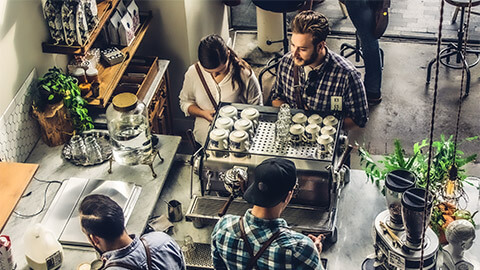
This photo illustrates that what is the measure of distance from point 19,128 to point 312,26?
6.18ft

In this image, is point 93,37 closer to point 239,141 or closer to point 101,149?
point 101,149

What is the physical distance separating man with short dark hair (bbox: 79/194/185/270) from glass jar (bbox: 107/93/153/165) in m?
1.13

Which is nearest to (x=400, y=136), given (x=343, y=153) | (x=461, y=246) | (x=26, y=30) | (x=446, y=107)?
(x=446, y=107)

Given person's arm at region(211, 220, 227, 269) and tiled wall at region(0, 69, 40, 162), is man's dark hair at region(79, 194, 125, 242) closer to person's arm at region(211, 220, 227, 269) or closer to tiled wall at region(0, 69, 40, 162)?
person's arm at region(211, 220, 227, 269)

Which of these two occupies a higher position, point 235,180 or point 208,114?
point 235,180

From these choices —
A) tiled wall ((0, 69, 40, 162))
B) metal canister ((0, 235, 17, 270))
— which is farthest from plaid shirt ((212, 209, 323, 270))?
tiled wall ((0, 69, 40, 162))

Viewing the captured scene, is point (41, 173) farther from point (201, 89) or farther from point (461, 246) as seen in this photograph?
point (461, 246)

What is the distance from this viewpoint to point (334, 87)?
4.25 meters

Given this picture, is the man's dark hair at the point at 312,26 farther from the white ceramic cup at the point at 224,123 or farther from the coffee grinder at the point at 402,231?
the coffee grinder at the point at 402,231

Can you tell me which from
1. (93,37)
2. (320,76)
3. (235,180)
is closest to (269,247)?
(235,180)

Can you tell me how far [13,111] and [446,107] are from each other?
12.9 ft

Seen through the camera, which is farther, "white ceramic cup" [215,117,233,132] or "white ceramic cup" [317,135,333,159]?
"white ceramic cup" [215,117,233,132]

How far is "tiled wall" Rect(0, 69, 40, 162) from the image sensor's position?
13.8 feet

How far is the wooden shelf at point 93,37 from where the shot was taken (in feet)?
14.6
